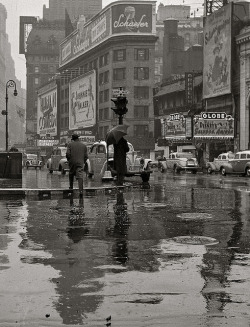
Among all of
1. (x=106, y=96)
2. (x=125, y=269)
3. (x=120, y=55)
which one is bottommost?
(x=125, y=269)

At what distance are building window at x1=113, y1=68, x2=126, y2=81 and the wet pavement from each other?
9603 centimetres

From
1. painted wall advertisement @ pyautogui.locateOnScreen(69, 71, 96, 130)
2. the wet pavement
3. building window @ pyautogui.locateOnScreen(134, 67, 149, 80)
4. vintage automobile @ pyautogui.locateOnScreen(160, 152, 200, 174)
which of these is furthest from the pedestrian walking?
painted wall advertisement @ pyautogui.locateOnScreen(69, 71, 96, 130)

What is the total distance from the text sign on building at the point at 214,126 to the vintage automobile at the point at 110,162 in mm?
27484

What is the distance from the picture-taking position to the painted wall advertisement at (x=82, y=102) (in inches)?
4382

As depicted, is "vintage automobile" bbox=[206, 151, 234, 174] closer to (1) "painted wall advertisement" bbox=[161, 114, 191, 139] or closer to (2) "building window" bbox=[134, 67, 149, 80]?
(1) "painted wall advertisement" bbox=[161, 114, 191, 139]

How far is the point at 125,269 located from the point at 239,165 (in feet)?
127

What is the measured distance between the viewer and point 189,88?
75562 mm

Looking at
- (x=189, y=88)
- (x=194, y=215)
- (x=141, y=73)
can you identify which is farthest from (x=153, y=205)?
(x=141, y=73)

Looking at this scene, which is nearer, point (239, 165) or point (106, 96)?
point (239, 165)

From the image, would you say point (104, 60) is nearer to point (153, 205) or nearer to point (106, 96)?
point (106, 96)

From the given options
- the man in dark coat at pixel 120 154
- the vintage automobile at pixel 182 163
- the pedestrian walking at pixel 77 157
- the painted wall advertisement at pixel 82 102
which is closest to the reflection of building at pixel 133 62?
the painted wall advertisement at pixel 82 102

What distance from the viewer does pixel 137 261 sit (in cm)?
699

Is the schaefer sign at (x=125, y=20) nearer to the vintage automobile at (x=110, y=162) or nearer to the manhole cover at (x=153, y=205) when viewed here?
the vintage automobile at (x=110, y=162)

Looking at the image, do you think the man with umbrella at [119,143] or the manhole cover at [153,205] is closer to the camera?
the manhole cover at [153,205]
